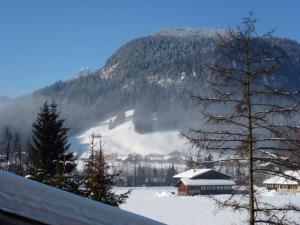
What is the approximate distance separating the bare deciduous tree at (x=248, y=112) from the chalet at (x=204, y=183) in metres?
81.4

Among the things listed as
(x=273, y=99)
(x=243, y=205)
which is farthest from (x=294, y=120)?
(x=243, y=205)

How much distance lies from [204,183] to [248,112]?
84.9m

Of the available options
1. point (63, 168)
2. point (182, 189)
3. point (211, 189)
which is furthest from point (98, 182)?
point (211, 189)

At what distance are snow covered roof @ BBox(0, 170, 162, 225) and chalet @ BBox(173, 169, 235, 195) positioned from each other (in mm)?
91615

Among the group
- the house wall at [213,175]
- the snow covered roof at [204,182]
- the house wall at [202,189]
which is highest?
the house wall at [213,175]

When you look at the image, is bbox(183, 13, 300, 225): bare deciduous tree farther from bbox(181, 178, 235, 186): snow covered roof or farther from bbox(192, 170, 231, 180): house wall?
bbox(192, 170, 231, 180): house wall

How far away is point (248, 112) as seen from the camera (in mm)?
12438

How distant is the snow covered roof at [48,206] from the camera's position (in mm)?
2338

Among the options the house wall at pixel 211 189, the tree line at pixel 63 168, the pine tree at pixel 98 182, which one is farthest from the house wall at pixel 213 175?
the pine tree at pixel 98 182

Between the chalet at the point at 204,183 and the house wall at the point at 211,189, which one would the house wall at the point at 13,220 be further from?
the house wall at the point at 211,189

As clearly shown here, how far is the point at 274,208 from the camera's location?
1172 centimetres

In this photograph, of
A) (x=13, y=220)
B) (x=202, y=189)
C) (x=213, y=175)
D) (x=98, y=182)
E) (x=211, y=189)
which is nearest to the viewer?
(x=13, y=220)

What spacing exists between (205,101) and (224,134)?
39.0 inches

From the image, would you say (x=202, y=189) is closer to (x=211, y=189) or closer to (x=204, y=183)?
(x=204, y=183)
